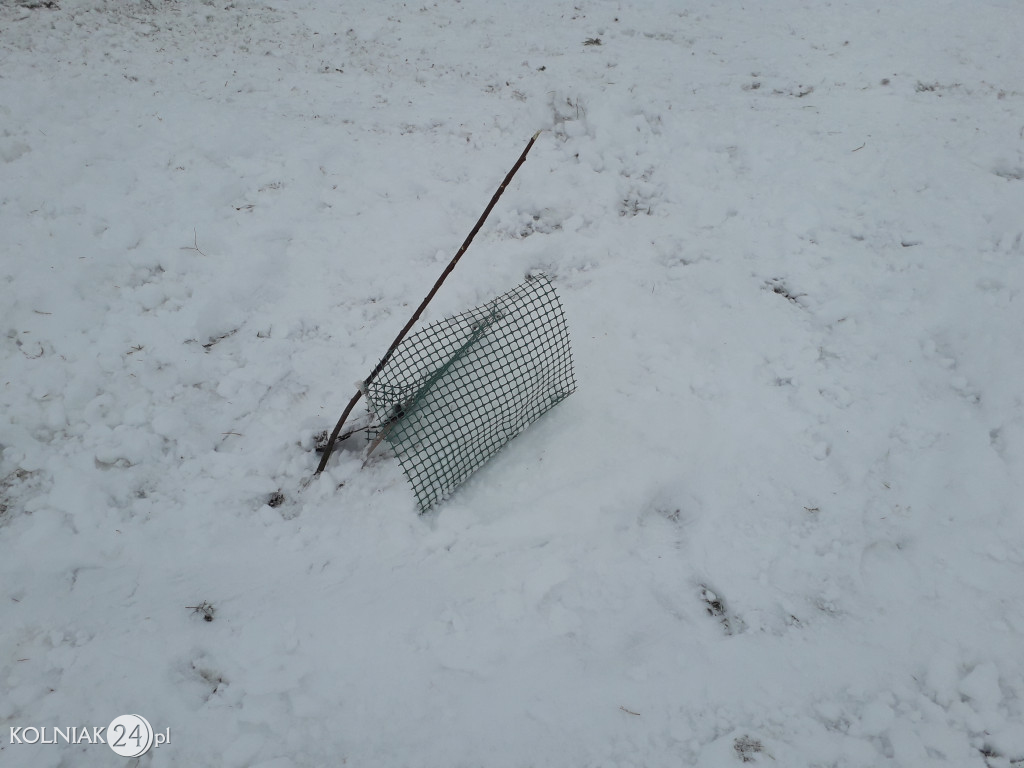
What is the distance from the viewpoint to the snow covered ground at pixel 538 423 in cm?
253

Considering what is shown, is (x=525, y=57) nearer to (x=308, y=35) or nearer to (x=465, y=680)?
(x=308, y=35)

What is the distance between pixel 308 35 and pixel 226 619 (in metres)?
6.59

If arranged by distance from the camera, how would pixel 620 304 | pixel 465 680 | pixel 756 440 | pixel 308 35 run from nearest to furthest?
pixel 465 680 → pixel 756 440 → pixel 620 304 → pixel 308 35

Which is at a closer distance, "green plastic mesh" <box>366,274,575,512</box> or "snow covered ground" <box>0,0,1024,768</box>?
"snow covered ground" <box>0,0,1024,768</box>

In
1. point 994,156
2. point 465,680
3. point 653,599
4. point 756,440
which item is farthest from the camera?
point 994,156

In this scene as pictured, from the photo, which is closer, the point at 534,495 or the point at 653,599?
the point at 653,599

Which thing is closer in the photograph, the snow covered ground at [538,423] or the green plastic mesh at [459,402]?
the snow covered ground at [538,423]

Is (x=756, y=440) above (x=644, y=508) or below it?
above

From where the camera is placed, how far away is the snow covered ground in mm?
2529

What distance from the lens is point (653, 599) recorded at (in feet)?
9.31

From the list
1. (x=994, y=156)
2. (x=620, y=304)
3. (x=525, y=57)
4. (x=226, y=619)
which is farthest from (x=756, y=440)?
(x=525, y=57)

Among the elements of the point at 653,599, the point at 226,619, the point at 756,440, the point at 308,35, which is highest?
the point at 308,35

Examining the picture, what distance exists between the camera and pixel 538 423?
11.6 feet

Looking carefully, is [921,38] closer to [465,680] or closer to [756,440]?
[756,440]
